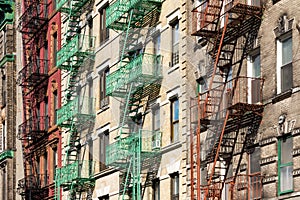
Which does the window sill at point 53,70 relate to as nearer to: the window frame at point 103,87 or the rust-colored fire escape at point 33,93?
the rust-colored fire escape at point 33,93

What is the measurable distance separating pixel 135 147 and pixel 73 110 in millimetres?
9354

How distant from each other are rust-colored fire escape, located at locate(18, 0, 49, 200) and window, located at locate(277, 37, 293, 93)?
88.9 feet

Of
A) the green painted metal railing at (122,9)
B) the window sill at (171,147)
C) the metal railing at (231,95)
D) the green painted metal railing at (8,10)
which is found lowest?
the window sill at (171,147)

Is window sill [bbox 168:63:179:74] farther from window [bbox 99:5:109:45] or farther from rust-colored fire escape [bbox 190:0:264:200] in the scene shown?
window [bbox 99:5:109:45]

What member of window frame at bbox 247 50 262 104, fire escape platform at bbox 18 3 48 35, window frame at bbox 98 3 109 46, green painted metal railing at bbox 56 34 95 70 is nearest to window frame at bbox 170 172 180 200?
window frame at bbox 247 50 262 104

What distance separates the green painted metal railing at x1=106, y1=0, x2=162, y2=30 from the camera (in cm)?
Result: 4022

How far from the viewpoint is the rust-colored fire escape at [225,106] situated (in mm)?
31750

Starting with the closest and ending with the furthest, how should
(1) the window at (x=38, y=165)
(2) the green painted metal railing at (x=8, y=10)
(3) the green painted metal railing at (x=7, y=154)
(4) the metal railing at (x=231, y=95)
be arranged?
(4) the metal railing at (x=231, y=95) → (1) the window at (x=38, y=165) → (3) the green painted metal railing at (x=7, y=154) → (2) the green painted metal railing at (x=8, y=10)

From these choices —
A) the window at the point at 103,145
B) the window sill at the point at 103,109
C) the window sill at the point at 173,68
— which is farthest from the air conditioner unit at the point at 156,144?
the window at the point at 103,145

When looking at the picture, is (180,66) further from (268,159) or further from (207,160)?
(268,159)

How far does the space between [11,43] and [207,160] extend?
31573mm

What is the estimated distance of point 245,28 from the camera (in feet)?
107

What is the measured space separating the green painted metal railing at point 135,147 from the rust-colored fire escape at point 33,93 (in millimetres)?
14927

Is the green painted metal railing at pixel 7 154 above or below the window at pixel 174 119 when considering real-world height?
above
